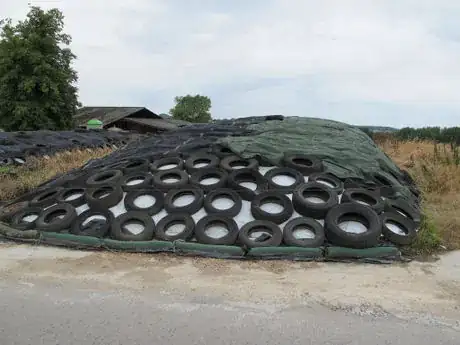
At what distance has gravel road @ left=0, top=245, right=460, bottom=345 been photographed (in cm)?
325

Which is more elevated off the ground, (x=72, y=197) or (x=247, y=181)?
(x=247, y=181)

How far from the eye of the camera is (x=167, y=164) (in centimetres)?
772

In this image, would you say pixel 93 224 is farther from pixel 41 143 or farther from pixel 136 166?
pixel 41 143

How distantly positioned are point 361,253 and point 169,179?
3318 millimetres

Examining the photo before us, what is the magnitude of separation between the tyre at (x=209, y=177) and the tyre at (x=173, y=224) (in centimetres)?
81

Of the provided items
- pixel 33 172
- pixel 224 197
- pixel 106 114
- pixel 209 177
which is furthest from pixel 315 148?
pixel 106 114

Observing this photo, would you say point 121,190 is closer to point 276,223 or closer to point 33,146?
point 276,223

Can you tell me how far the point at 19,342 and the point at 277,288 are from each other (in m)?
2.20

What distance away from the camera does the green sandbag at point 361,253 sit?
16.6ft

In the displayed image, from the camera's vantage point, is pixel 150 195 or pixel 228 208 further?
pixel 150 195

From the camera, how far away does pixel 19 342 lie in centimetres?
310

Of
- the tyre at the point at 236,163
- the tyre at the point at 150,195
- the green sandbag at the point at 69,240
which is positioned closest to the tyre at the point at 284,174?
the tyre at the point at 236,163

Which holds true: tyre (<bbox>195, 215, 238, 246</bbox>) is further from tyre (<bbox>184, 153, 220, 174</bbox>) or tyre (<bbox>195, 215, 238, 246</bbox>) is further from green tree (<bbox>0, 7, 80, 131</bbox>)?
green tree (<bbox>0, 7, 80, 131</bbox>)

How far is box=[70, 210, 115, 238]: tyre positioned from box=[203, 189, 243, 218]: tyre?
4.29ft
